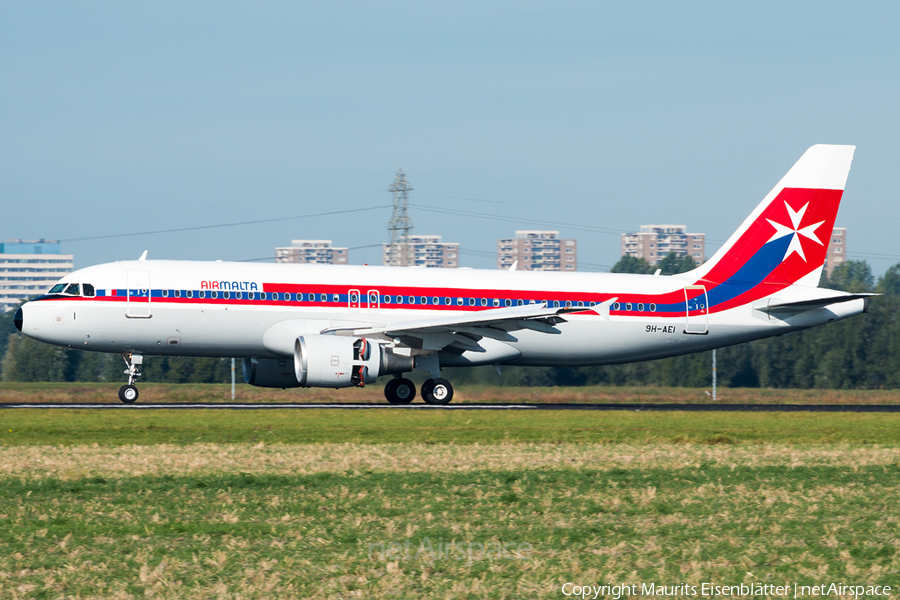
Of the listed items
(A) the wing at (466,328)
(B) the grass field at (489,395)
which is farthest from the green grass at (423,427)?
(B) the grass field at (489,395)

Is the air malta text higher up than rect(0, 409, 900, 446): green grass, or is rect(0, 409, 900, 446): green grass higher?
the air malta text

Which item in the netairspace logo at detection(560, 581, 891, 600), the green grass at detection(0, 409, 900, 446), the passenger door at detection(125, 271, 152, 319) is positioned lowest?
the netairspace logo at detection(560, 581, 891, 600)

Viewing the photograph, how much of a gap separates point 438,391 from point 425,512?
62.2 feet

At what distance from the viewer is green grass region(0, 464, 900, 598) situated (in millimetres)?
7996

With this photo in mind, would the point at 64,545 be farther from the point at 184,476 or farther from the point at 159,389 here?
the point at 159,389

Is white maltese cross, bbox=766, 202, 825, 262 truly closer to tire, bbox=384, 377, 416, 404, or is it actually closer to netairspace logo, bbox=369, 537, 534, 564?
tire, bbox=384, 377, 416, 404

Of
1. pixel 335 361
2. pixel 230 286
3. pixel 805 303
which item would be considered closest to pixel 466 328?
pixel 335 361

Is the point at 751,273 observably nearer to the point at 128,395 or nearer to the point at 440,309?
the point at 440,309

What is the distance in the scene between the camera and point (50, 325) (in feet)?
91.4

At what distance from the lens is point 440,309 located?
2991 centimetres

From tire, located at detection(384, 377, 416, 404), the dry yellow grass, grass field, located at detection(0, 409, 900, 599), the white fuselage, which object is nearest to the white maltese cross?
the white fuselage

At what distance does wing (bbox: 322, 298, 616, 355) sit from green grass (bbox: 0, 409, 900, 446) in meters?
2.68

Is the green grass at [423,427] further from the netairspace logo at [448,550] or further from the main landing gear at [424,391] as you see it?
the netairspace logo at [448,550]

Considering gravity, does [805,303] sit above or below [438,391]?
above
